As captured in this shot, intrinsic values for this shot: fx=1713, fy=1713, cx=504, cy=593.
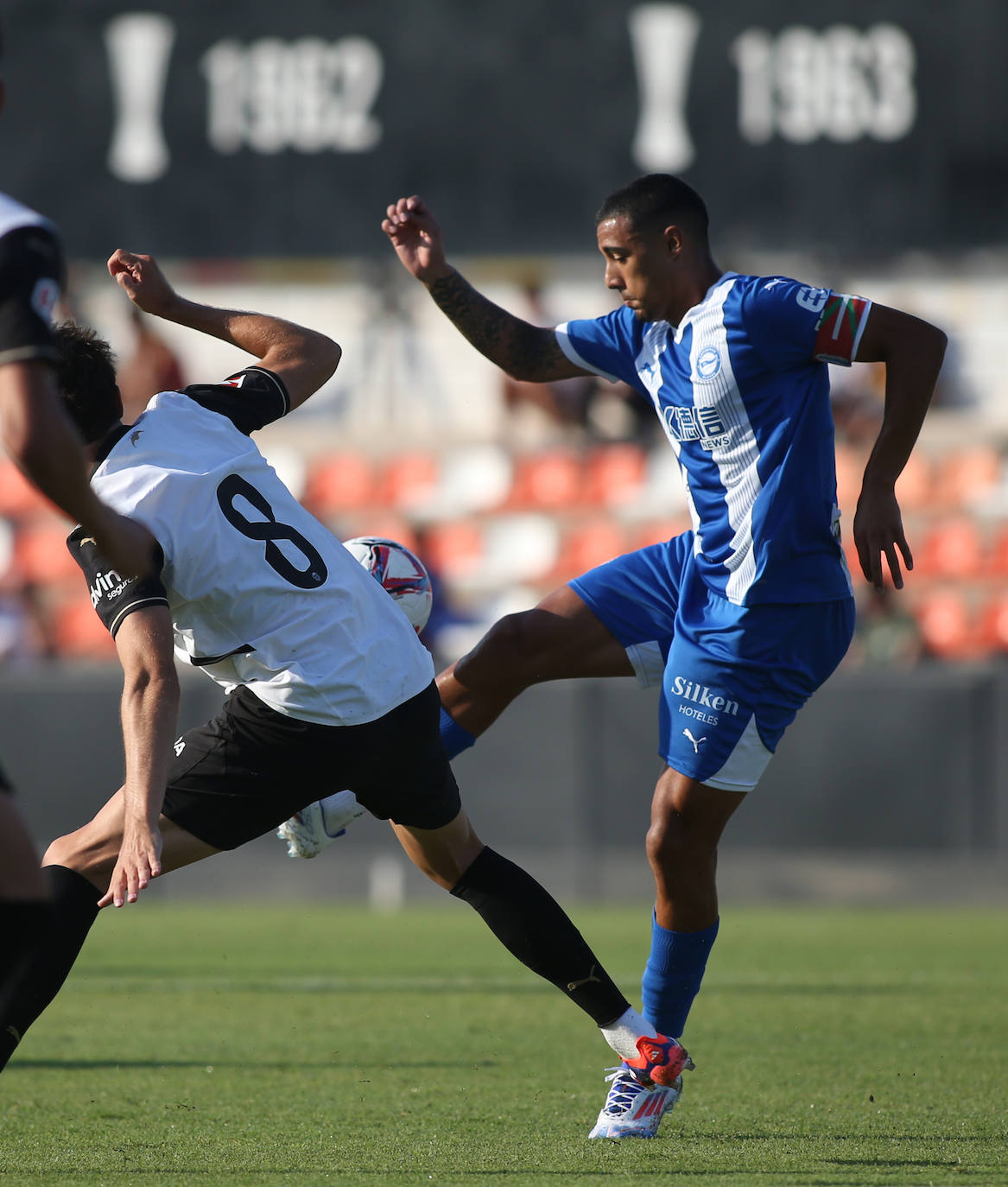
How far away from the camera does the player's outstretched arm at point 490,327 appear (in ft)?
16.9

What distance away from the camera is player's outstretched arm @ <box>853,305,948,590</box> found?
4.42 meters

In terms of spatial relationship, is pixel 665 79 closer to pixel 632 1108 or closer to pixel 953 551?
pixel 953 551

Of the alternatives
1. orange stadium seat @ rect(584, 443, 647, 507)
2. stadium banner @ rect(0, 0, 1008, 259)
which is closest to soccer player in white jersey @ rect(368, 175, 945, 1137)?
stadium banner @ rect(0, 0, 1008, 259)

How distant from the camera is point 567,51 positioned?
14.2m

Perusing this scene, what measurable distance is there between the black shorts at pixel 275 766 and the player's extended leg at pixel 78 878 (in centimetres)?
5

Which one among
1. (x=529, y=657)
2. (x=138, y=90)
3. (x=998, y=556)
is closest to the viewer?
(x=529, y=657)

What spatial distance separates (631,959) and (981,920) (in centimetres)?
313

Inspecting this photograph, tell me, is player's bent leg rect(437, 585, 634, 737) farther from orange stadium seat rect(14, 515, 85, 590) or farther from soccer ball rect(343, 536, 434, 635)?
orange stadium seat rect(14, 515, 85, 590)

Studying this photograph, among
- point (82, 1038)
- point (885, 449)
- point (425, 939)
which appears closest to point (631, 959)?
point (425, 939)

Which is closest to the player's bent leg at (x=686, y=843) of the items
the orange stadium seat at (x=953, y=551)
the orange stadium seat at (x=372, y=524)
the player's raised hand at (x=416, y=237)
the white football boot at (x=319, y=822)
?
the white football boot at (x=319, y=822)

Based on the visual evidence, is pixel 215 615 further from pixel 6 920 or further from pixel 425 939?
pixel 425 939

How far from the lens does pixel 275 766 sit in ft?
13.4

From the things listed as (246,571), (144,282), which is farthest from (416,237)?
(246,571)

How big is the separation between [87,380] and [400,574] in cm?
157
